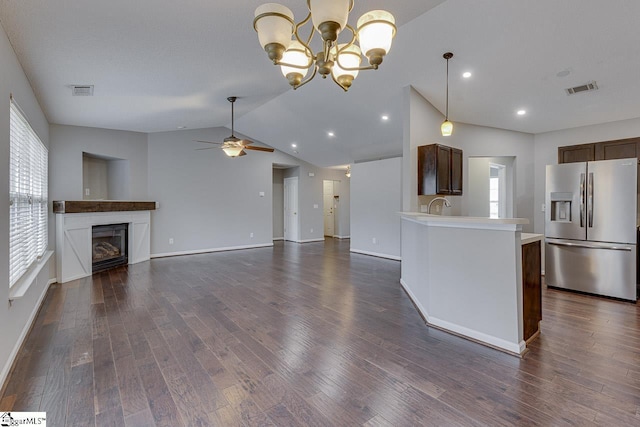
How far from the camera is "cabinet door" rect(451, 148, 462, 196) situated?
438 cm

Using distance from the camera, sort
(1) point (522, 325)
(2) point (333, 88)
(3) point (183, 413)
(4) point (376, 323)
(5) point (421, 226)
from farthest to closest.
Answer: (2) point (333, 88)
(5) point (421, 226)
(4) point (376, 323)
(1) point (522, 325)
(3) point (183, 413)

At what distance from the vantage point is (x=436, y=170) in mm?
4035

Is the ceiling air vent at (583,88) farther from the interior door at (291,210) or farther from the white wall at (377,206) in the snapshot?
the interior door at (291,210)

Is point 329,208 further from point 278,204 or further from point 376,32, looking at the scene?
point 376,32

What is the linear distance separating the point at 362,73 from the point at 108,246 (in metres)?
5.63

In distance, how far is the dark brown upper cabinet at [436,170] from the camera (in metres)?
4.07

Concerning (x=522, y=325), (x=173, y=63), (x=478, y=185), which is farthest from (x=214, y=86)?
(x=478, y=185)

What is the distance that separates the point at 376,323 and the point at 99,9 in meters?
3.48

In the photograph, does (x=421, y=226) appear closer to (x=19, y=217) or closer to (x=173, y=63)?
(x=173, y=63)

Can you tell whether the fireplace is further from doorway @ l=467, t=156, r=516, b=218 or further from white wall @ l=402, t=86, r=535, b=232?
doorway @ l=467, t=156, r=516, b=218

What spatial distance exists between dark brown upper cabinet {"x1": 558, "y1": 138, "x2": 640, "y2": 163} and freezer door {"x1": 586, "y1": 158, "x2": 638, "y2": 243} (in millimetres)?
1001

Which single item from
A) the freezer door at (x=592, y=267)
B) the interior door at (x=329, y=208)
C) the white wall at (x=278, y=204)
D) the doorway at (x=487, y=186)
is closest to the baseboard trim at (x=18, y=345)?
the freezer door at (x=592, y=267)

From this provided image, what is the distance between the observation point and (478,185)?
6.21m

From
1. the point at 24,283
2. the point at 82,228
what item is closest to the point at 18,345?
the point at 24,283
